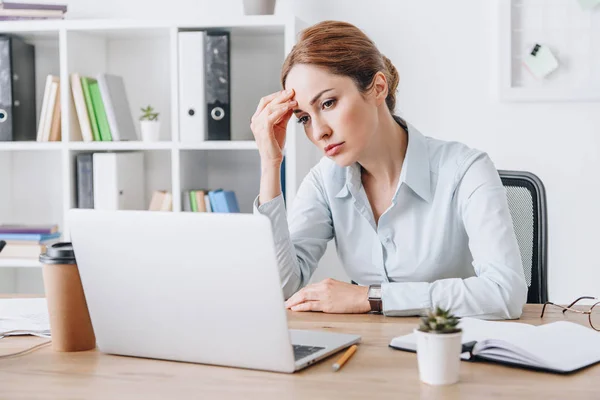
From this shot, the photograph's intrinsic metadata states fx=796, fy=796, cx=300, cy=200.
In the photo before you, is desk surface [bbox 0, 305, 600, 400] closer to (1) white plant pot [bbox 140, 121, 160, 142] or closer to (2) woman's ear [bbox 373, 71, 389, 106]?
(2) woman's ear [bbox 373, 71, 389, 106]

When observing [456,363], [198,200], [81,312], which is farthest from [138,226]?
[198,200]

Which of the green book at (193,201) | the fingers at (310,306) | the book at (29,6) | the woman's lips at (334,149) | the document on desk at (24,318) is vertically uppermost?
the book at (29,6)

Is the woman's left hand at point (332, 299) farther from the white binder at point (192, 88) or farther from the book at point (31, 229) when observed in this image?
the book at point (31, 229)

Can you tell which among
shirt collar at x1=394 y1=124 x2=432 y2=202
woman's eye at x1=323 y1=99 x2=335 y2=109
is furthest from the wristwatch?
woman's eye at x1=323 y1=99 x2=335 y2=109

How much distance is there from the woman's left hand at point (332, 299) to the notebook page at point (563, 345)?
1.20ft

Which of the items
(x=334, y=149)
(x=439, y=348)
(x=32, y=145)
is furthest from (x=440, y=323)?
(x=32, y=145)

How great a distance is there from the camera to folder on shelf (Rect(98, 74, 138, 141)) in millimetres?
2949

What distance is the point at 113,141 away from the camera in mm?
2957

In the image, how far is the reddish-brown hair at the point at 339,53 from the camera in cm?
173

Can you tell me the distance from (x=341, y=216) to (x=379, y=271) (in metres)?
0.16

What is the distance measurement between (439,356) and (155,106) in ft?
7.66

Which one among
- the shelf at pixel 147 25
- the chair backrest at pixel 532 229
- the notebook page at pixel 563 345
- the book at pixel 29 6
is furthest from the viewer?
the book at pixel 29 6

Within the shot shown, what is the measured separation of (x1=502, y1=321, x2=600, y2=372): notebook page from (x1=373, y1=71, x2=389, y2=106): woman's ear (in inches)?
Result: 27.7

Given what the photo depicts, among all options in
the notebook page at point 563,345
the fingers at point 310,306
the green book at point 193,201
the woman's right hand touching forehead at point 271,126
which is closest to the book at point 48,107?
the green book at point 193,201
